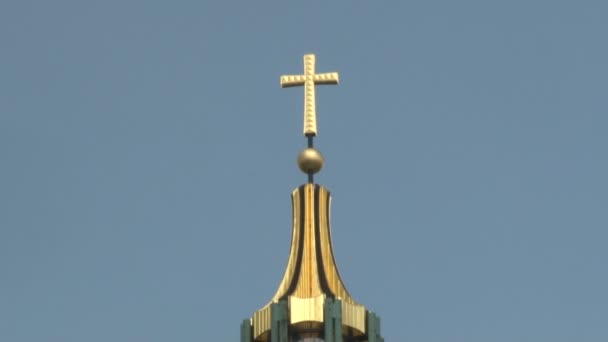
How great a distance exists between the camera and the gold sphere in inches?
2330

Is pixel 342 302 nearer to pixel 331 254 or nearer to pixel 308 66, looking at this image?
pixel 331 254

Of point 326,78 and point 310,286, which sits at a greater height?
point 326,78

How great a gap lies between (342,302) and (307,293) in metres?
1.09

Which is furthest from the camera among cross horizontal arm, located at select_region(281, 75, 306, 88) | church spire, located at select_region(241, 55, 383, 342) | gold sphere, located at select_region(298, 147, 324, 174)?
cross horizontal arm, located at select_region(281, 75, 306, 88)

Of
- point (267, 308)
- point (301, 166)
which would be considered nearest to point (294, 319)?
point (267, 308)

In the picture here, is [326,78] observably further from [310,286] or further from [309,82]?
[310,286]

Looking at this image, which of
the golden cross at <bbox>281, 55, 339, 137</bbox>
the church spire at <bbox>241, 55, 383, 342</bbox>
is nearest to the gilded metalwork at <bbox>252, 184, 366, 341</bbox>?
the church spire at <bbox>241, 55, 383, 342</bbox>

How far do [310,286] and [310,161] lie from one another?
3.46m

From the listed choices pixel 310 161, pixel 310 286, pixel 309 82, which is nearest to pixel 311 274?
pixel 310 286

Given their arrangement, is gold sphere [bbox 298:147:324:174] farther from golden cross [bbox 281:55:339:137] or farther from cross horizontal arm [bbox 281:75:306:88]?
cross horizontal arm [bbox 281:75:306:88]

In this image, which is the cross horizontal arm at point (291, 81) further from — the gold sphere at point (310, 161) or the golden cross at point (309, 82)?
the gold sphere at point (310, 161)

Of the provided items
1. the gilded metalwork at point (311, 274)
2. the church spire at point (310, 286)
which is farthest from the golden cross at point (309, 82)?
the gilded metalwork at point (311, 274)

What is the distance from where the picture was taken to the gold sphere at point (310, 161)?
5919 centimetres

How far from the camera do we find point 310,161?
59.2m
